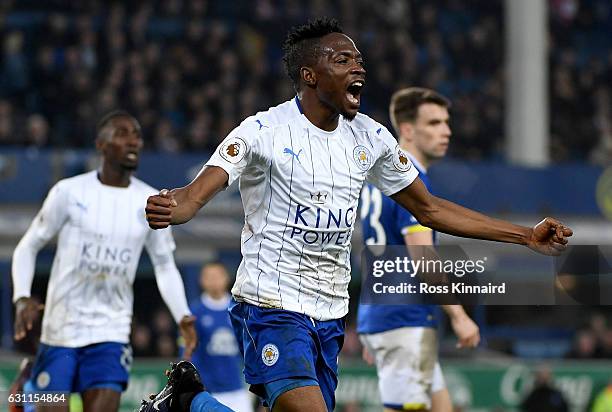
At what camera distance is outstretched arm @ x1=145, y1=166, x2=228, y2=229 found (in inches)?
197

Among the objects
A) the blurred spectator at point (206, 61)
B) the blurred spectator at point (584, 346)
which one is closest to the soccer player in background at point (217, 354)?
the blurred spectator at point (206, 61)

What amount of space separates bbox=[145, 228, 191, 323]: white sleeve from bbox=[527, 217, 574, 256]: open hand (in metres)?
2.67

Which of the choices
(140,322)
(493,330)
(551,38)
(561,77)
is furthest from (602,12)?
(140,322)

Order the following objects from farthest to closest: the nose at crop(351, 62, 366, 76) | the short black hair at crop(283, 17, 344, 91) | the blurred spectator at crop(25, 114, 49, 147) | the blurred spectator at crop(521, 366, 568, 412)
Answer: the blurred spectator at crop(25, 114, 49, 147) < the blurred spectator at crop(521, 366, 568, 412) < the short black hair at crop(283, 17, 344, 91) < the nose at crop(351, 62, 366, 76)

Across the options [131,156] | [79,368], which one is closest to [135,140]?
[131,156]

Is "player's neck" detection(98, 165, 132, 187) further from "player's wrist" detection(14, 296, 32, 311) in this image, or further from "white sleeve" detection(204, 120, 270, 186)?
"white sleeve" detection(204, 120, 270, 186)

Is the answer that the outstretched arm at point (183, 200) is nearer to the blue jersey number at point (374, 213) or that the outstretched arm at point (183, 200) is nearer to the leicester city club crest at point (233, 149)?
the leicester city club crest at point (233, 149)

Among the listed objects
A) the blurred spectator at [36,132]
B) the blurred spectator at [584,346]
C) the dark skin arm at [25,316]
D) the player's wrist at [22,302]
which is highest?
the blurred spectator at [36,132]

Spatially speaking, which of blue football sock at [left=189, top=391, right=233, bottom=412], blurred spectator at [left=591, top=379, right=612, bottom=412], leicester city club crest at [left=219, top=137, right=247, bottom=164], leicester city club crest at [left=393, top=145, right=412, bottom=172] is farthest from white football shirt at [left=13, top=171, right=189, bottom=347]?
blurred spectator at [left=591, top=379, right=612, bottom=412]

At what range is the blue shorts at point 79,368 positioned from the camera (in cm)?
745

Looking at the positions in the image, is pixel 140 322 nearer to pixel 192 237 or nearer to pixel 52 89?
pixel 192 237

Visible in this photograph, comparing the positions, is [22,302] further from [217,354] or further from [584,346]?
[584,346]

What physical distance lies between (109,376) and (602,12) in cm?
2041

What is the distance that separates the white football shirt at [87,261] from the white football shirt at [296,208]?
1.98m
